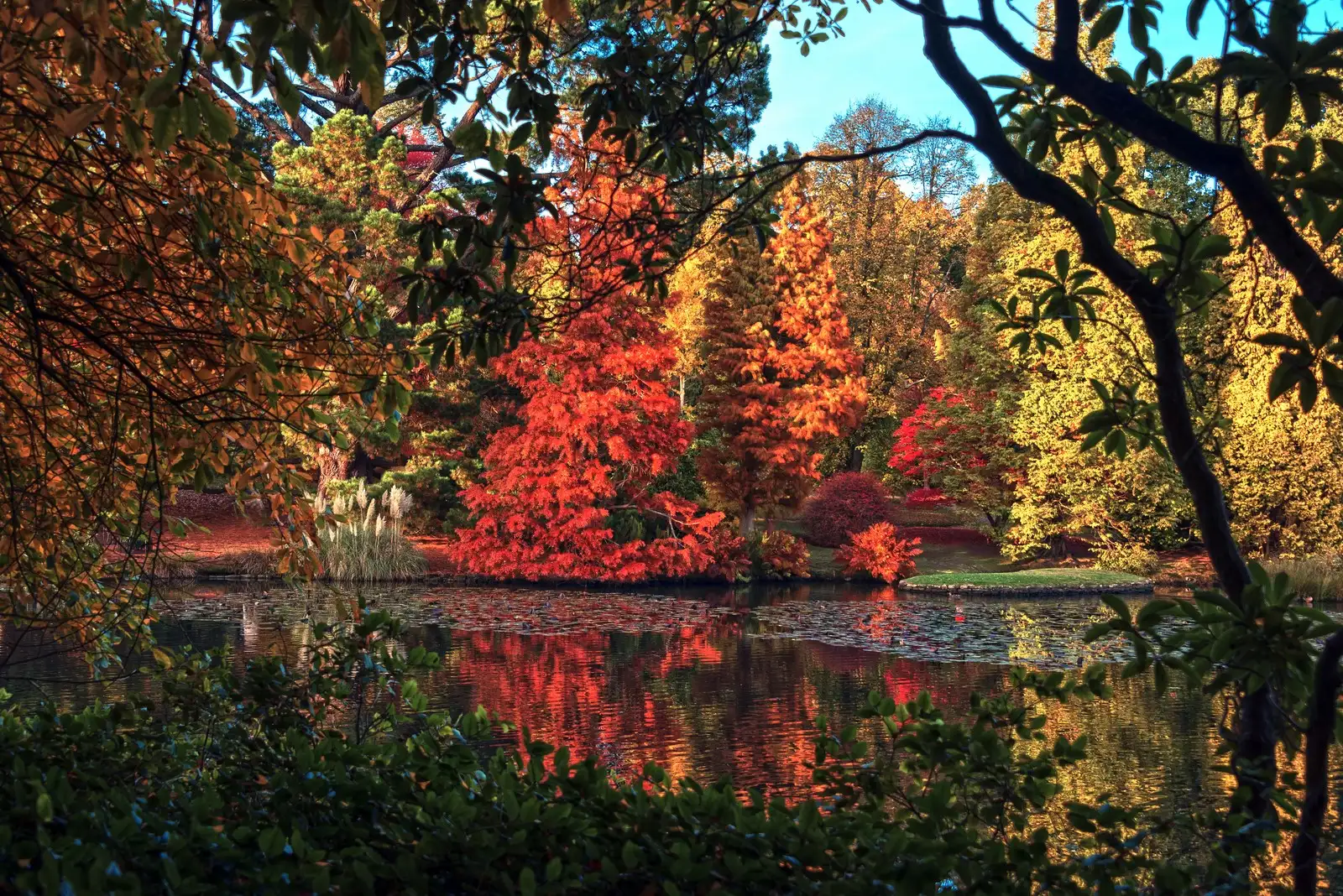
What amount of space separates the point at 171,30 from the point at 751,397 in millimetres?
20644

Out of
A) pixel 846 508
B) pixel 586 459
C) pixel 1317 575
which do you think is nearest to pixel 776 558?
pixel 846 508

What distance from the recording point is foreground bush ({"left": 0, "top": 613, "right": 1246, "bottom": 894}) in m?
2.05

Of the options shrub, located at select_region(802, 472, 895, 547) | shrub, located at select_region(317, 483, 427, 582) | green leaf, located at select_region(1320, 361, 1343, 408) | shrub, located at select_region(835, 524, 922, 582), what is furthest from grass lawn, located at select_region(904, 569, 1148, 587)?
green leaf, located at select_region(1320, 361, 1343, 408)

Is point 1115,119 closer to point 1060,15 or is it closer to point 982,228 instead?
point 1060,15

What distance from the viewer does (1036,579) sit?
18484 millimetres

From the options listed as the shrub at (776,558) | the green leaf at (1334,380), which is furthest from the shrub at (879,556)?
the green leaf at (1334,380)

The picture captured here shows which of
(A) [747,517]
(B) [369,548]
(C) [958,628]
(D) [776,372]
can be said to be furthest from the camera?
(D) [776,372]

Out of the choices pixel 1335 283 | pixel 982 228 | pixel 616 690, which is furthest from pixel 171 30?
pixel 982 228

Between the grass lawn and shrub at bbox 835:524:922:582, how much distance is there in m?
1.22

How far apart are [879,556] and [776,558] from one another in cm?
176

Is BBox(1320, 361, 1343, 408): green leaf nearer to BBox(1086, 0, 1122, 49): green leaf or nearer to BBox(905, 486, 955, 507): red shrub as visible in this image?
BBox(1086, 0, 1122, 49): green leaf

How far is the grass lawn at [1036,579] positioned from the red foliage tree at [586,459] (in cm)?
363

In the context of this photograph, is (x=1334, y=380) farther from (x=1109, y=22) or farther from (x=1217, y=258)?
(x=1109, y=22)

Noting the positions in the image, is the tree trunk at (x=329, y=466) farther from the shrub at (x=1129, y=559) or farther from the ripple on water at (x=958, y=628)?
the shrub at (x=1129, y=559)
